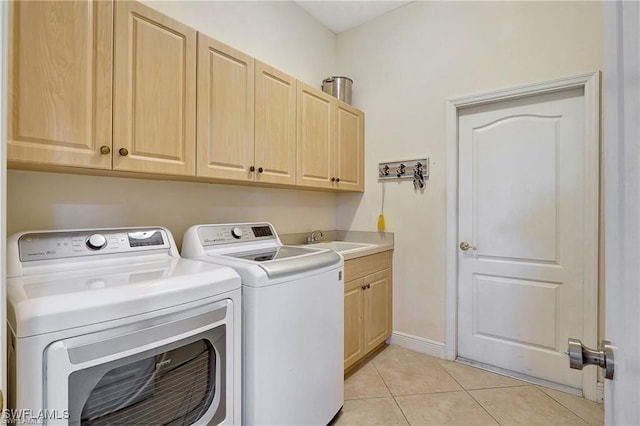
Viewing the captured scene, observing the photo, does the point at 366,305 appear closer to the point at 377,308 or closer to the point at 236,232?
the point at 377,308

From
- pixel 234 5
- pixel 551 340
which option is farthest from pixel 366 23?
pixel 551 340

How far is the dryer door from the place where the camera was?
0.83m

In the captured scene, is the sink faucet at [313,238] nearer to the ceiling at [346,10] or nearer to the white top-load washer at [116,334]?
the white top-load washer at [116,334]

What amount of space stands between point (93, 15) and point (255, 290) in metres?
1.28

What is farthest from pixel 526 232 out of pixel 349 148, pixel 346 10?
pixel 346 10

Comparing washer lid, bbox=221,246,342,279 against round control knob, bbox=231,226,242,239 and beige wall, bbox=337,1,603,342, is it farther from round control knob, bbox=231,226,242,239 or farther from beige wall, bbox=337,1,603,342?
beige wall, bbox=337,1,603,342

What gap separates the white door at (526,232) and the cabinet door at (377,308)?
0.57m

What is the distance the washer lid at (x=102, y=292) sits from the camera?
79 cm

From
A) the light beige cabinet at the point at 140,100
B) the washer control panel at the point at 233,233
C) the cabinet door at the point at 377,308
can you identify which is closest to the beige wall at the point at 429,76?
the cabinet door at the point at 377,308

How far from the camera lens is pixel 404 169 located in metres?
2.64

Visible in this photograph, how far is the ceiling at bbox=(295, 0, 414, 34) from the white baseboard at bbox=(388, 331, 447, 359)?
2.84 m

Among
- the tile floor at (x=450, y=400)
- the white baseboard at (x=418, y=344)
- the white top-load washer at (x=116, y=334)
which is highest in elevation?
the white top-load washer at (x=116, y=334)

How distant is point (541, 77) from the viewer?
2.08 meters

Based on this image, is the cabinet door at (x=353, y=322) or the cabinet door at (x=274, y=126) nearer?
the cabinet door at (x=274, y=126)
